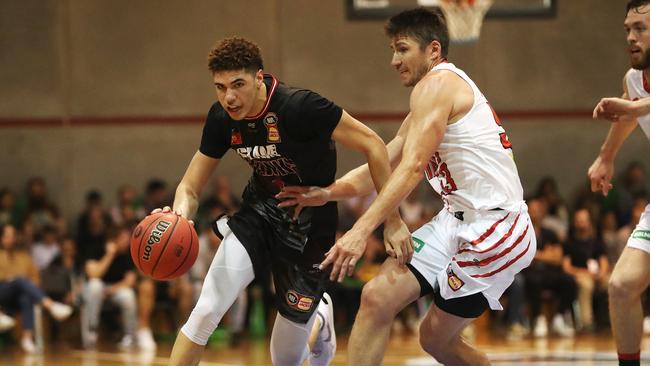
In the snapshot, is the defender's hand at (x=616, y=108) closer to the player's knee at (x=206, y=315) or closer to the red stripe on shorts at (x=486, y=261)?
the red stripe on shorts at (x=486, y=261)

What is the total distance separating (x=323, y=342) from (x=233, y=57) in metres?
1.97

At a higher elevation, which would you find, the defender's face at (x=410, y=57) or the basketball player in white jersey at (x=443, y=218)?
the defender's face at (x=410, y=57)

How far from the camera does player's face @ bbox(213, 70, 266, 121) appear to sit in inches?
203

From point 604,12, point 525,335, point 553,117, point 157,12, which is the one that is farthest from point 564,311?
point 157,12

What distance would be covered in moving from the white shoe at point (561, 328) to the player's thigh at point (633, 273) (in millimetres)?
5885

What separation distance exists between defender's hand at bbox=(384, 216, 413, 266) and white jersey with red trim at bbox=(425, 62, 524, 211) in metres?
0.34

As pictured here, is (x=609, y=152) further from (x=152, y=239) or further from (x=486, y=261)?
(x=152, y=239)

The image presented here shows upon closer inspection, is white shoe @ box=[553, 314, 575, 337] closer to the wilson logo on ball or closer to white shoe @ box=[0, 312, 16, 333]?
white shoe @ box=[0, 312, 16, 333]

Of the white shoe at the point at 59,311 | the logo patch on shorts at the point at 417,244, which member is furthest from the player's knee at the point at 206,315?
the white shoe at the point at 59,311

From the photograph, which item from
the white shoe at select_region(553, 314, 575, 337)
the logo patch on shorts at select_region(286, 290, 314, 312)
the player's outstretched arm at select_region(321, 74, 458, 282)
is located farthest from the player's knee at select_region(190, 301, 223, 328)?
the white shoe at select_region(553, 314, 575, 337)

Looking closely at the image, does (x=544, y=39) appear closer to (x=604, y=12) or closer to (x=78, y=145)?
(x=604, y=12)

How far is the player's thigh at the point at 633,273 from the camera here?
554 centimetres

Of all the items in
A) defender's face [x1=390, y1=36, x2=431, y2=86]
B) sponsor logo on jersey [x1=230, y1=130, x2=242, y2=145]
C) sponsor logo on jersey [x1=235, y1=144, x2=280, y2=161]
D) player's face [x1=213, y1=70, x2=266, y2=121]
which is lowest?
sponsor logo on jersey [x1=235, y1=144, x2=280, y2=161]

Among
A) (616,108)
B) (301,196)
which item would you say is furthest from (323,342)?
(616,108)
